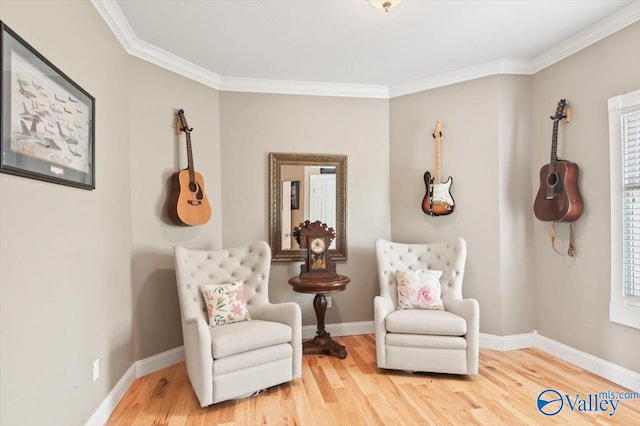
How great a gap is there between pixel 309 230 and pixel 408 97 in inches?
70.5

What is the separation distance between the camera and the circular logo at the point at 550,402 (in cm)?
229

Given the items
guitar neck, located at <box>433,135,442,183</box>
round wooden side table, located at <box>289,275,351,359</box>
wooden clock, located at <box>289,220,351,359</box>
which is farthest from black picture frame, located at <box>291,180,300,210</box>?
guitar neck, located at <box>433,135,442,183</box>

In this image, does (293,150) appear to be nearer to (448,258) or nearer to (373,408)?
(448,258)

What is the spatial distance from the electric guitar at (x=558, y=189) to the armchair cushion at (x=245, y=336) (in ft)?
7.55

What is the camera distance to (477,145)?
3.44m

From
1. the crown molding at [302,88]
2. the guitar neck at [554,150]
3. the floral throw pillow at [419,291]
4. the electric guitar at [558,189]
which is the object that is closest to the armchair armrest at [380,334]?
the floral throw pillow at [419,291]

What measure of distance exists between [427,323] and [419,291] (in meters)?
0.36

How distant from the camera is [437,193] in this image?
351 cm

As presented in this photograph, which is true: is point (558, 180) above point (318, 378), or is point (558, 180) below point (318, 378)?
above

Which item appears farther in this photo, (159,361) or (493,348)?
(493,348)

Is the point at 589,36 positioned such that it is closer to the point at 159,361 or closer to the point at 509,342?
the point at 509,342

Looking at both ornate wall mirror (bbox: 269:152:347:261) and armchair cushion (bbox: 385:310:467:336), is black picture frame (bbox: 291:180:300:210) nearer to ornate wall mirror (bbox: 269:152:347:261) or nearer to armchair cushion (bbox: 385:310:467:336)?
ornate wall mirror (bbox: 269:152:347:261)

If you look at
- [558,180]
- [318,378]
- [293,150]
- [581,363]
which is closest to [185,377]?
[318,378]

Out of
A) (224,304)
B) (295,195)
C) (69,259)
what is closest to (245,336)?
(224,304)
